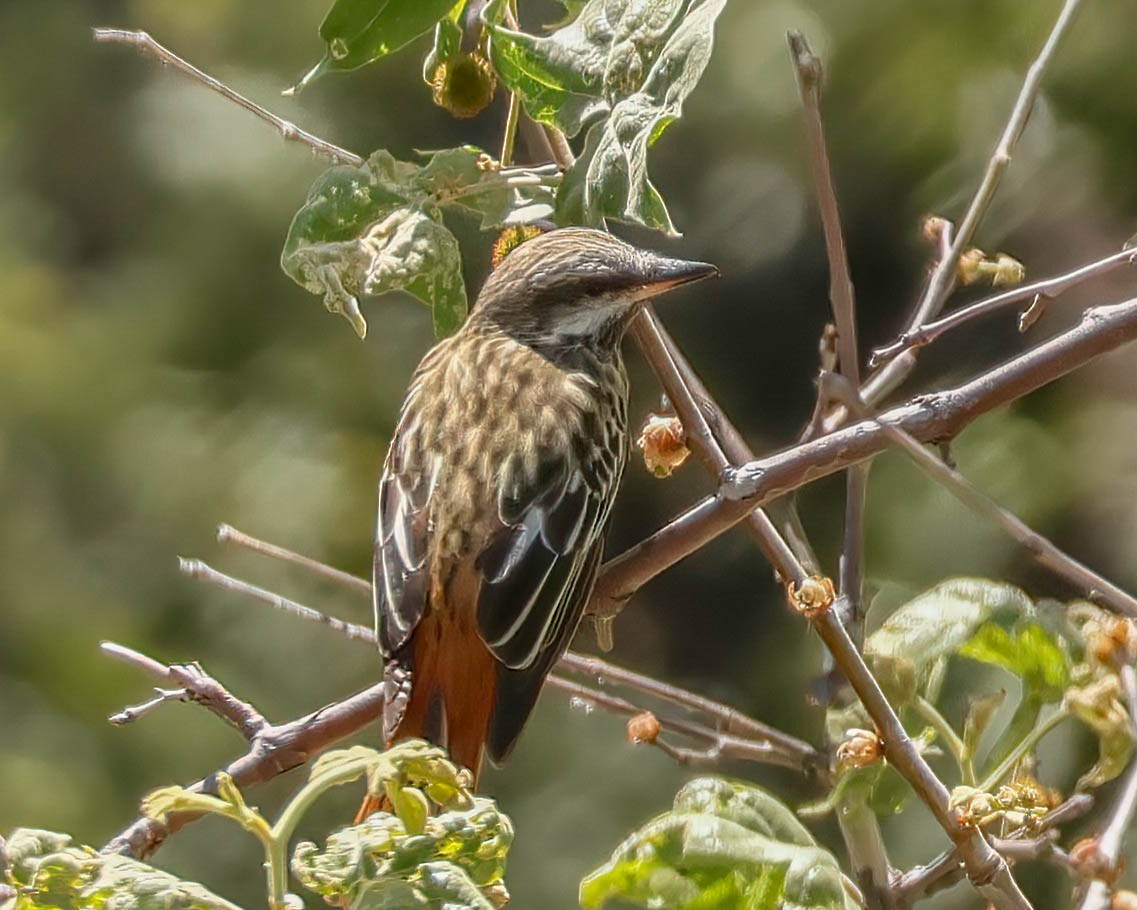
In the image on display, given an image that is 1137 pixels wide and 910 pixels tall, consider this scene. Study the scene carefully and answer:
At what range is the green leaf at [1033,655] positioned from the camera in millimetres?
2186

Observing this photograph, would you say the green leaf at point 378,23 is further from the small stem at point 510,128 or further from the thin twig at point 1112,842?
the thin twig at point 1112,842

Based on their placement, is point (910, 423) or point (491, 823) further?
point (910, 423)

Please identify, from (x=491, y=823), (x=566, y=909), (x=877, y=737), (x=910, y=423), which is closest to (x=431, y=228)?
(x=910, y=423)

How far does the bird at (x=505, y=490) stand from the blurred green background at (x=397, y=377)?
1375 millimetres

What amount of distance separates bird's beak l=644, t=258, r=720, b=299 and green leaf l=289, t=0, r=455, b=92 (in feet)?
3.60

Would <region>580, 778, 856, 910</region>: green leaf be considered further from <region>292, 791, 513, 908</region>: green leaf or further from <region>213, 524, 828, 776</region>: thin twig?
<region>213, 524, 828, 776</region>: thin twig

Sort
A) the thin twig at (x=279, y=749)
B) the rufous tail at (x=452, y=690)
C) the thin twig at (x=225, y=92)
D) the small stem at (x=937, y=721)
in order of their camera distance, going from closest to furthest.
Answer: the small stem at (x=937, y=721) < the thin twig at (x=279, y=749) < the thin twig at (x=225, y=92) < the rufous tail at (x=452, y=690)

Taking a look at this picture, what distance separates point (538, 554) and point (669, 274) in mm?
587

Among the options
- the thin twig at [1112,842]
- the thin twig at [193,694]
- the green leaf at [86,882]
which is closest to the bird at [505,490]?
the thin twig at [193,694]

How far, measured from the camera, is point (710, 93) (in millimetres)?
5719

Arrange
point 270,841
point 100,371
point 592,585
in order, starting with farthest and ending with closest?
1. point 100,371
2. point 592,585
3. point 270,841

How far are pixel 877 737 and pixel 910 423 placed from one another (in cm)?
43

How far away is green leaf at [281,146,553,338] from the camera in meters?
2.46

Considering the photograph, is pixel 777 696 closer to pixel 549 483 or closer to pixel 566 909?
pixel 566 909
